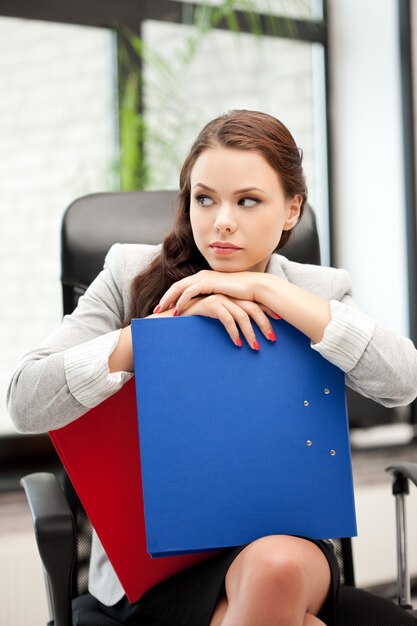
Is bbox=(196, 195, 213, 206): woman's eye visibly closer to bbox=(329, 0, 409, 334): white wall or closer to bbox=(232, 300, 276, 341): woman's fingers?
bbox=(232, 300, 276, 341): woman's fingers

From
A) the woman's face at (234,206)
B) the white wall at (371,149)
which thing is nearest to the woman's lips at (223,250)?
the woman's face at (234,206)

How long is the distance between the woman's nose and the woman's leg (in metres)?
0.43

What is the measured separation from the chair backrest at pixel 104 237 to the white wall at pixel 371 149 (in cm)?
224

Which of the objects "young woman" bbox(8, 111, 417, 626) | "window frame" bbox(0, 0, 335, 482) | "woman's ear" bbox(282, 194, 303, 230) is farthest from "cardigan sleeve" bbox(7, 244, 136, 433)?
"window frame" bbox(0, 0, 335, 482)

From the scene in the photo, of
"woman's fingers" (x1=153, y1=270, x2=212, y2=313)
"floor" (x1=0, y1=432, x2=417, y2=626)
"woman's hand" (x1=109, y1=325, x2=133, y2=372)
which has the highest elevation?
"woman's fingers" (x1=153, y1=270, x2=212, y2=313)

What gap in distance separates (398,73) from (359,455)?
1.74m

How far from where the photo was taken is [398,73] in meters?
3.64

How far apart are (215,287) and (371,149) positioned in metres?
2.74

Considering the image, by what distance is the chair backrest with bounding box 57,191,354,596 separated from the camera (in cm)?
141

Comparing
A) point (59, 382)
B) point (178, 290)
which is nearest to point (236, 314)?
point (178, 290)

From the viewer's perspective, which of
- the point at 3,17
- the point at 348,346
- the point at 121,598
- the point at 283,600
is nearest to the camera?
the point at 283,600

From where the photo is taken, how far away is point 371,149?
3688 millimetres

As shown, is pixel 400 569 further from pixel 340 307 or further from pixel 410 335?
pixel 410 335

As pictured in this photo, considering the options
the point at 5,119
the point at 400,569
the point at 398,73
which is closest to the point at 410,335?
the point at 398,73
